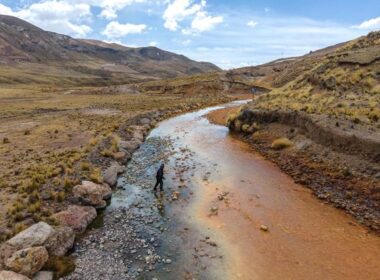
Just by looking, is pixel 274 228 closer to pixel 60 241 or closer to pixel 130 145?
pixel 60 241

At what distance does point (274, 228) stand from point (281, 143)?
1561 centimetres

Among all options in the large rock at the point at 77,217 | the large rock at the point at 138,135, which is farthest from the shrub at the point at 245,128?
the large rock at the point at 77,217

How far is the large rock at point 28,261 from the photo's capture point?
14.1 meters

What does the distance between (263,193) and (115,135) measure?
21.4 meters

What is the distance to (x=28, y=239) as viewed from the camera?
51.4ft

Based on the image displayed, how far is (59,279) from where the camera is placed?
1477 centimetres

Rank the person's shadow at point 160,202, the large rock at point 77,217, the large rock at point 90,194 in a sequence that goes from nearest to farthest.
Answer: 1. the large rock at point 77,217
2. the large rock at point 90,194
3. the person's shadow at point 160,202

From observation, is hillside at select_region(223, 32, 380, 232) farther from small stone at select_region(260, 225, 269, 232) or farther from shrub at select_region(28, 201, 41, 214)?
shrub at select_region(28, 201, 41, 214)

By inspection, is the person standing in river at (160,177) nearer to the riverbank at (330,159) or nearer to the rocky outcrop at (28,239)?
the rocky outcrop at (28,239)

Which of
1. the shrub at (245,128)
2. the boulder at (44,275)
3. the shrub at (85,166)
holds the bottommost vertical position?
the boulder at (44,275)

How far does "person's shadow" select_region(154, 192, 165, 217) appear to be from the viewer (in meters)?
21.9

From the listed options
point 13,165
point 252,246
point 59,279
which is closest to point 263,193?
point 252,246

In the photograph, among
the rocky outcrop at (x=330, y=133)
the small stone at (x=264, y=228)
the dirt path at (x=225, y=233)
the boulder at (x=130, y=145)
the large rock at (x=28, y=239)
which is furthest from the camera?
the boulder at (x=130, y=145)

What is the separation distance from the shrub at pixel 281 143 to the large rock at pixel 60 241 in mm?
22533
